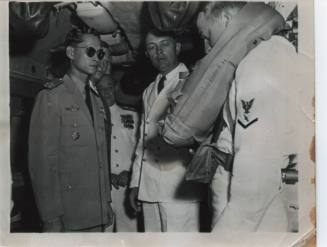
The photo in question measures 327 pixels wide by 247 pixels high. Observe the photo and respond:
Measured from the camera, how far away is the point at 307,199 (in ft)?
3.65

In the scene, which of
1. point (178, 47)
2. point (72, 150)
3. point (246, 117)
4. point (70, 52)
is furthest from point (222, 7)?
point (72, 150)

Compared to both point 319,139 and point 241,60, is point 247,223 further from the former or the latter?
point 241,60

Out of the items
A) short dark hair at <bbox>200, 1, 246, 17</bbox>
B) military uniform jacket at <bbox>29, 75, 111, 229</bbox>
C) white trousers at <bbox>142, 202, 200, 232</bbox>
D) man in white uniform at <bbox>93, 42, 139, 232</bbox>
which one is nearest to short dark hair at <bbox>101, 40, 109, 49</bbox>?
man in white uniform at <bbox>93, 42, 139, 232</bbox>

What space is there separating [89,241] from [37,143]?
0.24 meters

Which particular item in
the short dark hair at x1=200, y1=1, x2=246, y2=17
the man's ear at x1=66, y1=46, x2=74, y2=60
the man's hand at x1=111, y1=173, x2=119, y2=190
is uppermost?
the short dark hair at x1=200, y1=1, x2=246, y2=17

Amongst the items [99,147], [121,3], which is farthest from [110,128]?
[121,3]

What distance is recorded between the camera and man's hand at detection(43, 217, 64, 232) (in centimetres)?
113

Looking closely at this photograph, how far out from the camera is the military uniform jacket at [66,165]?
3.71 feet

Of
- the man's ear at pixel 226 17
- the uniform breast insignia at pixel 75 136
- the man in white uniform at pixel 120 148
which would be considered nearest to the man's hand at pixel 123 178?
the man in white uniform at pixel 120 148

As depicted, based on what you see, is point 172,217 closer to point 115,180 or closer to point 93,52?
point 115,180

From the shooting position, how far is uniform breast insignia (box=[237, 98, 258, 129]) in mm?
1100

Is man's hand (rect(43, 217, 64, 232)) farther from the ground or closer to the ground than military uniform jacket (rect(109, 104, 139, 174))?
closer to the ground

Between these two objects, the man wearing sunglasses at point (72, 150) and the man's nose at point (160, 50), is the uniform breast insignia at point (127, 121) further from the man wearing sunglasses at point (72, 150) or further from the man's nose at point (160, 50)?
the man's nose at point (160, 50)

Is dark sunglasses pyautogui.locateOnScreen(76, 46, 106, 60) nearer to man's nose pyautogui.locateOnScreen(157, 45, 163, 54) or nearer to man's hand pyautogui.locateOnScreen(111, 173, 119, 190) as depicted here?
man's nose pyautogui.locateOnScreen(157, 45, 163, 54)
